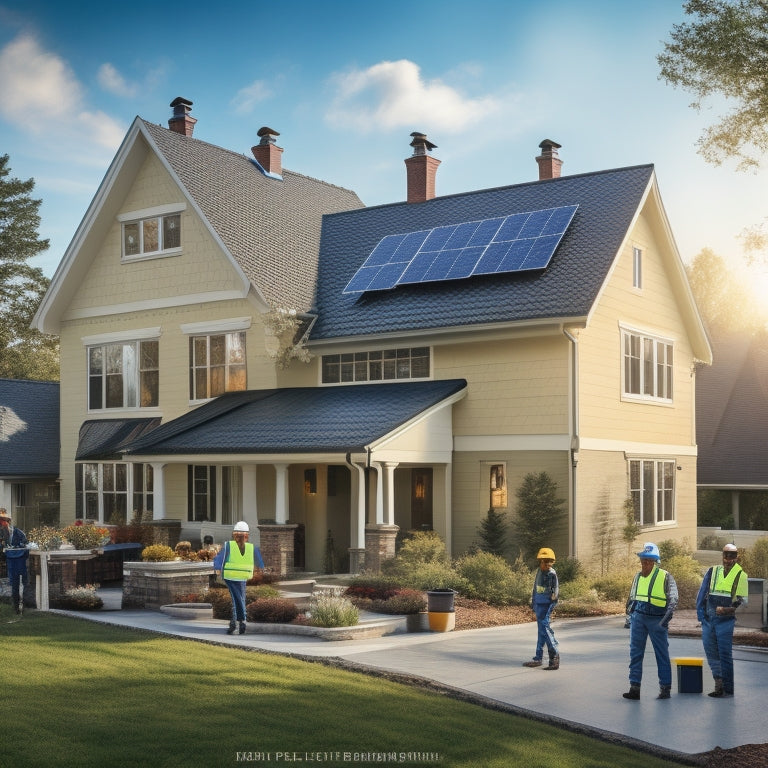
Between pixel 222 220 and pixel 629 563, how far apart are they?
1315cm

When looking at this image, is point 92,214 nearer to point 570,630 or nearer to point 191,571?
point 191,571

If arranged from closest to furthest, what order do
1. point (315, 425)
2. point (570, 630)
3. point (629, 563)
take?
point (570, 630) < point (315, 425) < point (629, 563)

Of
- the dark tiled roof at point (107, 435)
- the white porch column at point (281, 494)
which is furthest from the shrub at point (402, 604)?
the dark tiled roof at point (107, 435)

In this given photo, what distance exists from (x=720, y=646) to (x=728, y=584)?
729 millimetres

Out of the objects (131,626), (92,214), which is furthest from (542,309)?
(92,214)

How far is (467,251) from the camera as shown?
84.6 ft

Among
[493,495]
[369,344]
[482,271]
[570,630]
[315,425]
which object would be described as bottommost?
[570,630]

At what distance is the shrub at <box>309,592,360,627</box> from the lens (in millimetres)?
15930

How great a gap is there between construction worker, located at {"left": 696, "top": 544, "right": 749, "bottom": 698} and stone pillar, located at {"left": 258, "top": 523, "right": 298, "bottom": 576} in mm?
10656

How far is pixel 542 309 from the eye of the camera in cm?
2261

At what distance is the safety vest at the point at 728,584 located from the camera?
491 inches

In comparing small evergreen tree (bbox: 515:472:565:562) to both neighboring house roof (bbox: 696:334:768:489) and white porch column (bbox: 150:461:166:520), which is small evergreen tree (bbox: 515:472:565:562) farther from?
neighboring house roof (bbox: 696:334:768:489)

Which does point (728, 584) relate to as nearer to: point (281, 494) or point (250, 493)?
point (281, 494)

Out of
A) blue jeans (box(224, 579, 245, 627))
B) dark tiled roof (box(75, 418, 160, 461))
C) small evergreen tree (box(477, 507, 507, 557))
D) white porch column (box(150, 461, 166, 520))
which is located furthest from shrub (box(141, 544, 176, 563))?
→ dark tiled roof (box(75, 418, 160, 461))
